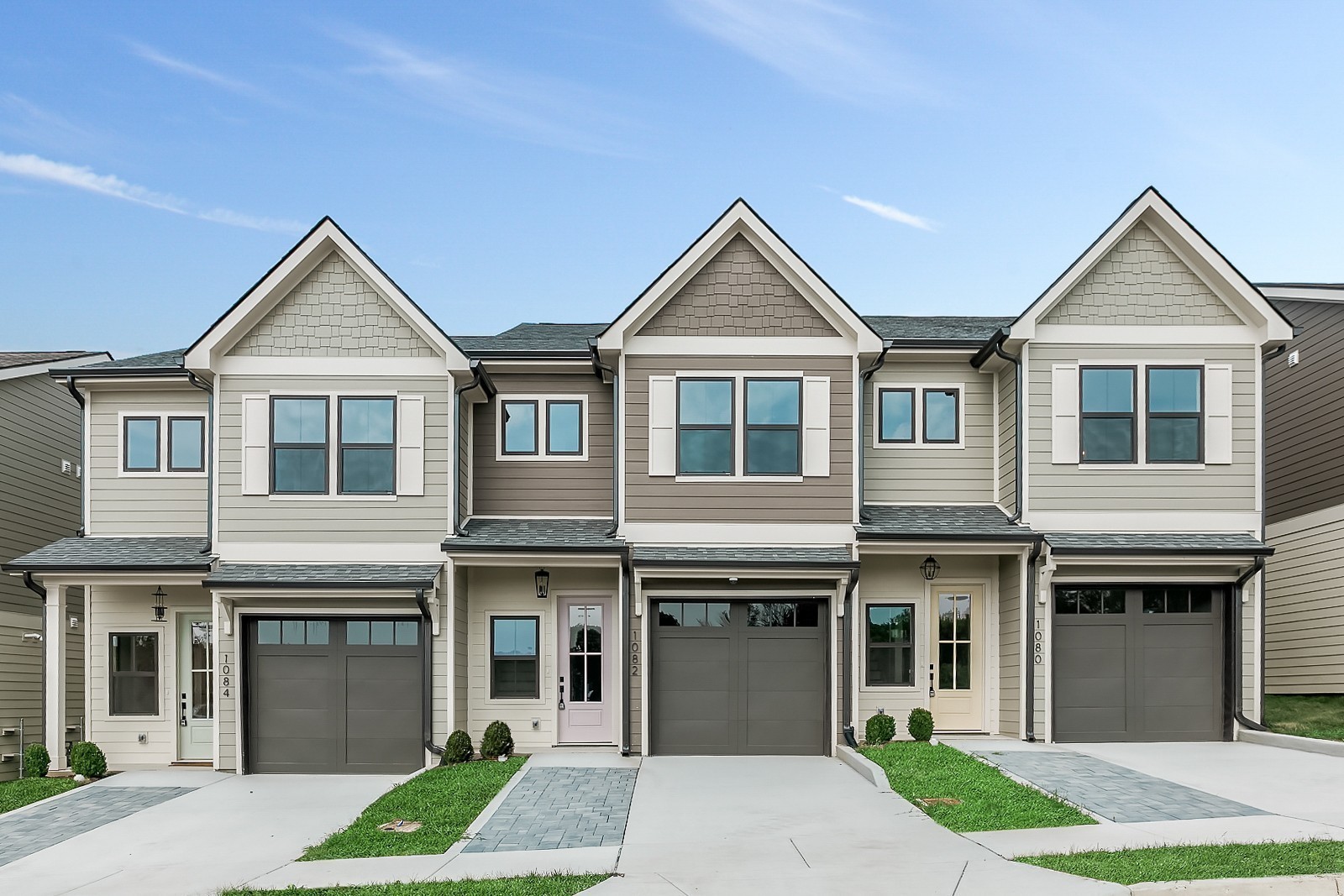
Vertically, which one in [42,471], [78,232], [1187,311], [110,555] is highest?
[78,232]

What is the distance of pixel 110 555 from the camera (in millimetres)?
14750

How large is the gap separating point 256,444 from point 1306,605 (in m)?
17.3

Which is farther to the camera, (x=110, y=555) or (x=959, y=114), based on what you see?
(x=959, y=114)

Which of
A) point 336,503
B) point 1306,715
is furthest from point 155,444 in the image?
point 1306,715

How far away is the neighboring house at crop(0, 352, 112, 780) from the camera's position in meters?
17.4

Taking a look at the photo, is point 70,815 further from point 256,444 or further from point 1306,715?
point 1306,715

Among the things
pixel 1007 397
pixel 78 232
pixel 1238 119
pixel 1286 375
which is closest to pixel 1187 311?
pixel 1007 397

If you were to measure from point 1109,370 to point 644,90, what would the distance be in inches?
536

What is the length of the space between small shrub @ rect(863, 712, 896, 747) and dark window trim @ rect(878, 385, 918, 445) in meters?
4.29

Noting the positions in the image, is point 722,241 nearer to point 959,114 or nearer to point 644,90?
point 959,114

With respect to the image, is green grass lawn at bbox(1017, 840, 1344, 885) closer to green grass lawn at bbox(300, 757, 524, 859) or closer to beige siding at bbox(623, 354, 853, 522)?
green grass lawn at bbox(300, 757, 524, 859)

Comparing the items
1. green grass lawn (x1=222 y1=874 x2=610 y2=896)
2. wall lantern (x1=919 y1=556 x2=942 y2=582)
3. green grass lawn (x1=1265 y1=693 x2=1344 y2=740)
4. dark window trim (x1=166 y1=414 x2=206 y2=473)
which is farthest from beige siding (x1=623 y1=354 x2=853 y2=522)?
green grass lawn (x1=1265 y1=693 x2=1344 y2=740)

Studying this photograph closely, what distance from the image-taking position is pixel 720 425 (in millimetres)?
14656

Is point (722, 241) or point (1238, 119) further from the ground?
point (1238, 119)
